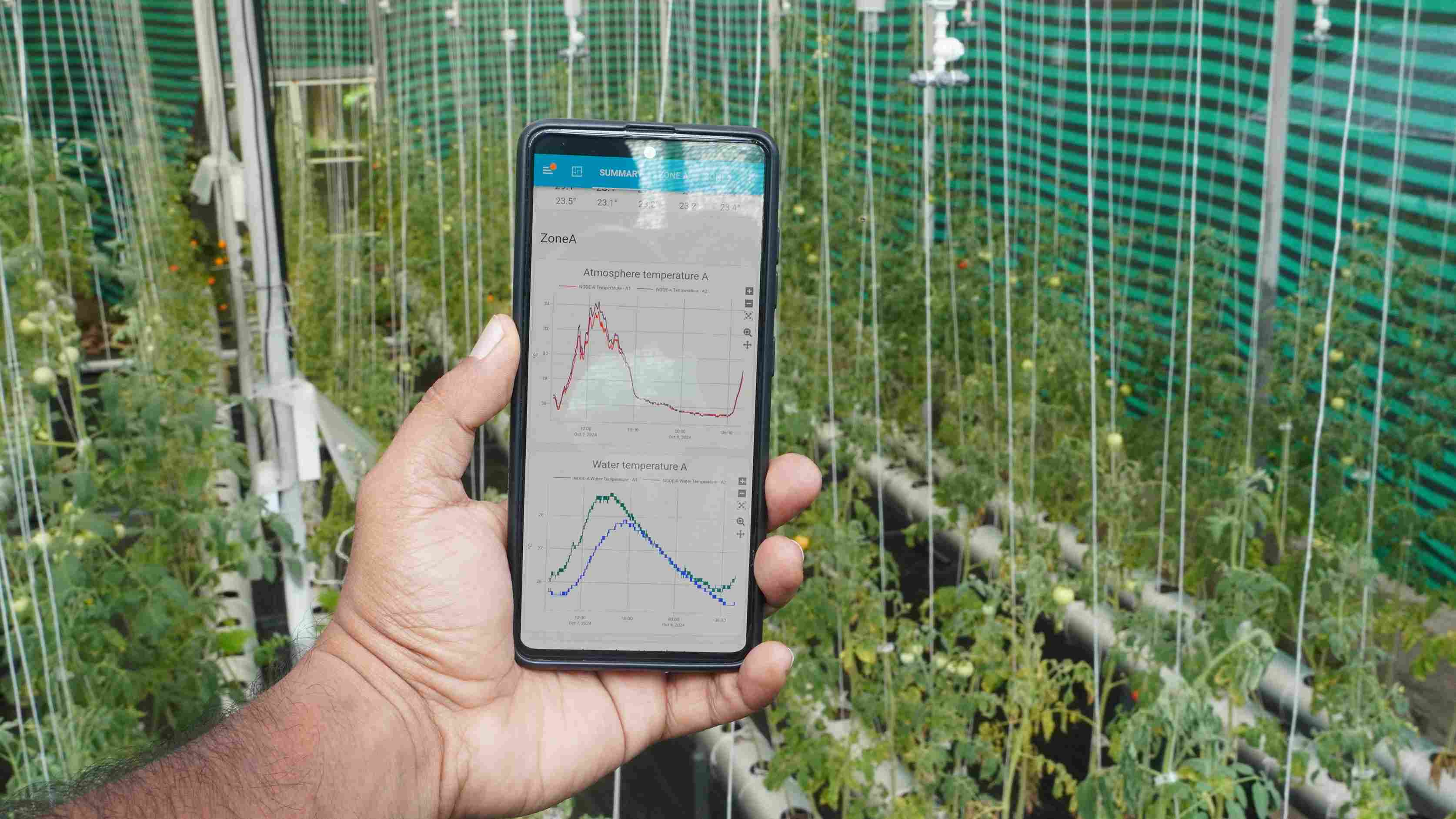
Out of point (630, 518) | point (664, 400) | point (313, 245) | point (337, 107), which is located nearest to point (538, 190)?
point (664, 400)

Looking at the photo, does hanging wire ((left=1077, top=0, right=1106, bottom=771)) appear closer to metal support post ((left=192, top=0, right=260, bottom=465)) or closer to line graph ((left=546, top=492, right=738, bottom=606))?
line graph ((left=546, top=492, right=738, bottom=606))

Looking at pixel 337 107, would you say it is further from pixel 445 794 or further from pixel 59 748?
pixel 445 794

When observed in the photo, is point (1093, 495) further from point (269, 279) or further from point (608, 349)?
point (269, 279)

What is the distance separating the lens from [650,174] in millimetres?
1466

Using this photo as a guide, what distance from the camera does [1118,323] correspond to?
5.00m

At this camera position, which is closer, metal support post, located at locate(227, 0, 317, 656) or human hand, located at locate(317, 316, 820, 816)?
human hand, located at locate(317, 316, 820, 816)

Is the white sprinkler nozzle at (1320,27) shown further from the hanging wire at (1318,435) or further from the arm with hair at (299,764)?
the arm with hair at (299,764)

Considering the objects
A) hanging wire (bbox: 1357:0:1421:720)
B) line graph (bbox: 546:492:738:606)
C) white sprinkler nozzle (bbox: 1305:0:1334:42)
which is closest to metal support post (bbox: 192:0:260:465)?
line graph (bbox: 546:492:738:606)

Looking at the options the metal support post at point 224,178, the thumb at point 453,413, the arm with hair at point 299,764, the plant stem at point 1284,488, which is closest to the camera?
the arm with hair at point 299,764

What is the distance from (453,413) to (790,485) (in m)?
0.41

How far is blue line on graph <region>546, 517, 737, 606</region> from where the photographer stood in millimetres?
1492

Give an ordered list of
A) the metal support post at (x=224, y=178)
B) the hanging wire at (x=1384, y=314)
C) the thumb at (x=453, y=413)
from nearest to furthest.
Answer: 1. the thumb at (x=453, y=413)
2. the hanging wire at (x=1384, y=314)
3. the metal support post at (x=224, y=178)

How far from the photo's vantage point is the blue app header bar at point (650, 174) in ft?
4.79

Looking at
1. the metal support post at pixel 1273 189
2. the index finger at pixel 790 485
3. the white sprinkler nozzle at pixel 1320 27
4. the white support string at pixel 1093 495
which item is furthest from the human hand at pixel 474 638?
the white sprinkler nozzle at pixel 1320 27
